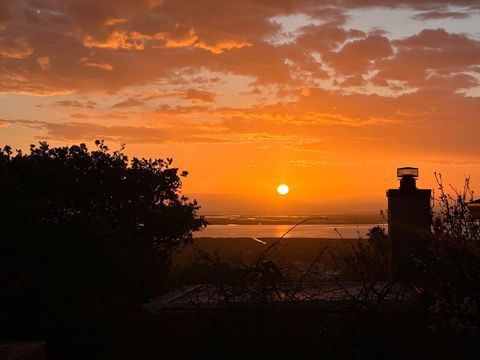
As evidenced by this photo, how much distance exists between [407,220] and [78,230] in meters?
8.01

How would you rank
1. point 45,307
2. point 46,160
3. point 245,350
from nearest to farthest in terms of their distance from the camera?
point 245,350 < point 45,307 < point 46,160

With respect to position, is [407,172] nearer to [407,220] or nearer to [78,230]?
[407,220]

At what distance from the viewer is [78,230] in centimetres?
1398

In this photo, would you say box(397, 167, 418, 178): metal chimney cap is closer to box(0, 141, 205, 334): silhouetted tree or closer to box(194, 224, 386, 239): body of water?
box(0, 141, 205, 334): silhouetted tree

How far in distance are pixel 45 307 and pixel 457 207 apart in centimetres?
814

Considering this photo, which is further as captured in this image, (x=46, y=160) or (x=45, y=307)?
(x=46, y=160)

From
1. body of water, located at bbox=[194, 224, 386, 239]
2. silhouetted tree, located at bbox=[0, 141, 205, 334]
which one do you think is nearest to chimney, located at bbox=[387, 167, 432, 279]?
silhouetted tree, located at bbox=[0, 141, 205, 334]

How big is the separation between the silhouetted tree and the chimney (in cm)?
652

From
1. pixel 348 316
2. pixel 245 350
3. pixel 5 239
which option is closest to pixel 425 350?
pixel 348 316

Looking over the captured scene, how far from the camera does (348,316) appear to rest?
26.6 ft

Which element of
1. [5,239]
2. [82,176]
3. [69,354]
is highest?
[82,176]

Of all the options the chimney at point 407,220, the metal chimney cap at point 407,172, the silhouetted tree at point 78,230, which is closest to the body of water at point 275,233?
the silhouetted tree at point 78,230

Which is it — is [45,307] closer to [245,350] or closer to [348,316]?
[245,350]

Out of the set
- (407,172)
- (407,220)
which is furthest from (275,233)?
(407,220)
